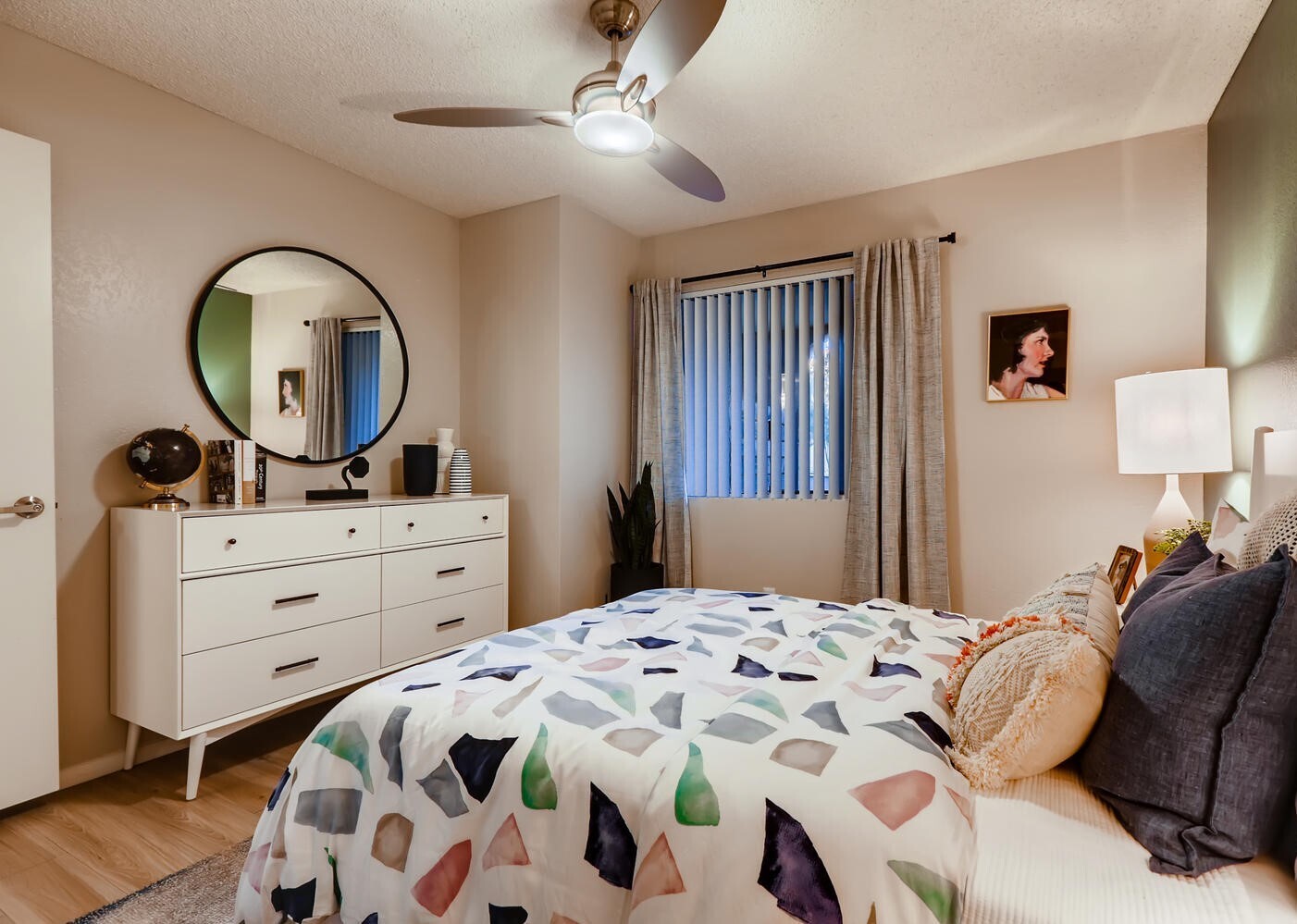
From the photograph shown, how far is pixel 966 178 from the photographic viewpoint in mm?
3264

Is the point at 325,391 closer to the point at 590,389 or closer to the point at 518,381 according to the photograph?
the point at 518,381

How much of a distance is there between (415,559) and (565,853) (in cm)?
205

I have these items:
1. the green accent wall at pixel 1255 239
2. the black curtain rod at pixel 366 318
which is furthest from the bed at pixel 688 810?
the black curtain rod at pixel 366 318

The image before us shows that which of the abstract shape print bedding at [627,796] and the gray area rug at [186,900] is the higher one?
the abstract shape print bedding at [627,796]

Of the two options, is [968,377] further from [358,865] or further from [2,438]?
[2,438]

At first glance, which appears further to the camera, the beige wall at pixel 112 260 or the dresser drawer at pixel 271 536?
the beige wall at pixel 112 260

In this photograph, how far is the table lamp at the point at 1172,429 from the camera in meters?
2.27

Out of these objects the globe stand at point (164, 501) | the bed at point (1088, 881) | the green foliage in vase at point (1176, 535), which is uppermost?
the globe stand at point (164, 501)

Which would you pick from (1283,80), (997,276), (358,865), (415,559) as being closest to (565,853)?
(358,865)

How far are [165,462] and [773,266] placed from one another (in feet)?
9.91

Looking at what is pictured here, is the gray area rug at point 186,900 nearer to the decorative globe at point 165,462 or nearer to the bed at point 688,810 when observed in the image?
the bed at point 688,810

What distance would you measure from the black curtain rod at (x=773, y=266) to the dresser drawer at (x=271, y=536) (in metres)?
2.29

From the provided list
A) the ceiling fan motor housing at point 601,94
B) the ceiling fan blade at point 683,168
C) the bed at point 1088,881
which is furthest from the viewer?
the ceiling fan blade at point 683,168

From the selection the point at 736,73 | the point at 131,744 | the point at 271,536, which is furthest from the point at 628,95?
the point at 131,744
